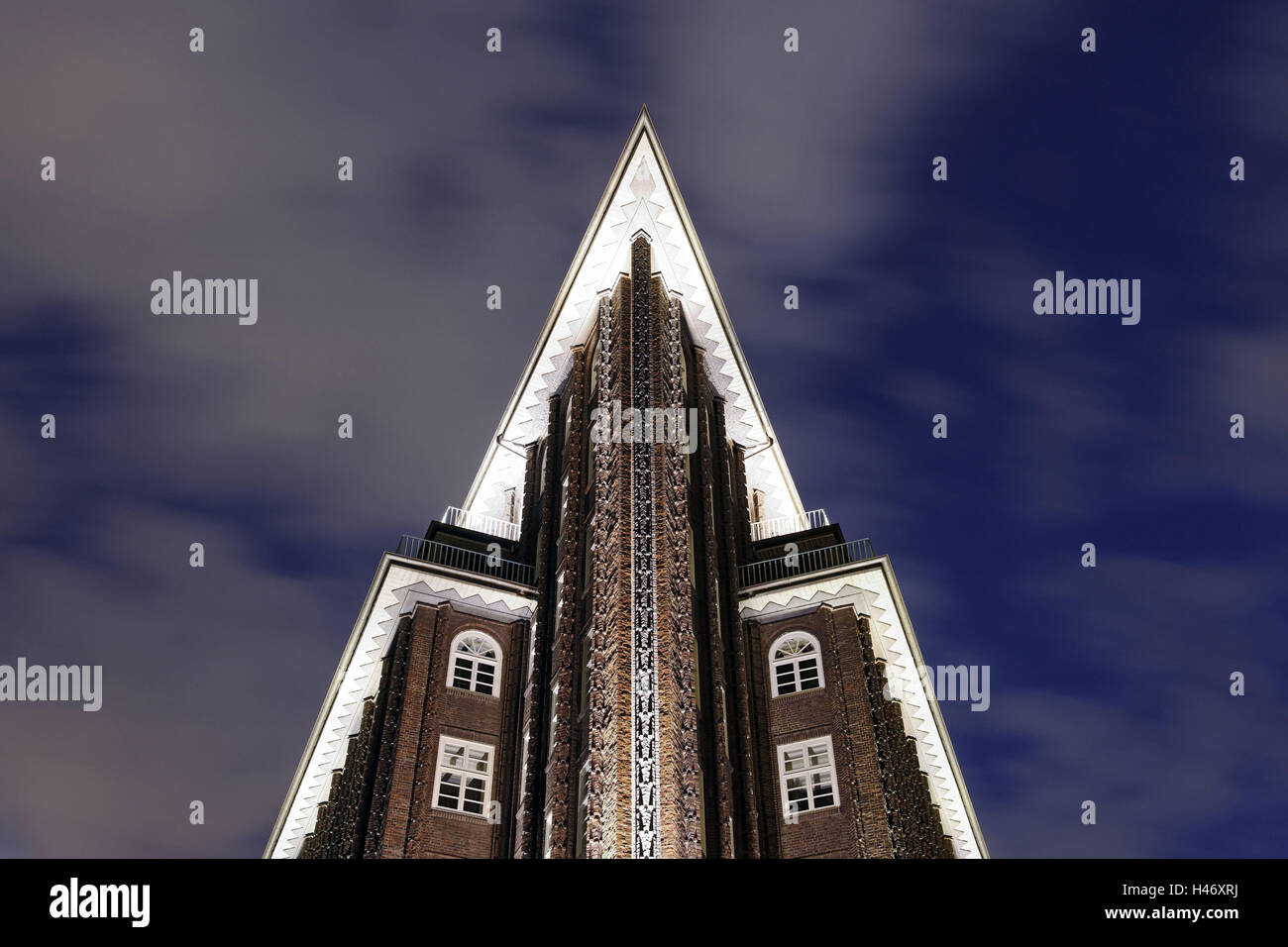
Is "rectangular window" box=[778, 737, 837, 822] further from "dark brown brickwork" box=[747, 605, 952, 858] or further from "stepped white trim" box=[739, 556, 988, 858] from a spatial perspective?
"stepped white trim" box=[739, 556, 988, 858]

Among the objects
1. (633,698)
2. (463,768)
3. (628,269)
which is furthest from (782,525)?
(633,698)

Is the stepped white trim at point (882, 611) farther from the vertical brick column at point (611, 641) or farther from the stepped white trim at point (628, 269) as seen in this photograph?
the stepped white trim at point (628, 269)

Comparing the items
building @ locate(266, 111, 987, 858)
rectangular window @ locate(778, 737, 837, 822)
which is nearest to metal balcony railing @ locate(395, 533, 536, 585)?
building @ locate(266, 111, 987, 858)

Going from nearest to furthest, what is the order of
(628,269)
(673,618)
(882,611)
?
(673,618) < (882,611) < (628,269)

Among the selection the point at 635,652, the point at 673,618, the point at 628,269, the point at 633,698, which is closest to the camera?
the point at 633,698

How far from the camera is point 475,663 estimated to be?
39219mm

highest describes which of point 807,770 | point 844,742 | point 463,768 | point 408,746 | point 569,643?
point 569,643

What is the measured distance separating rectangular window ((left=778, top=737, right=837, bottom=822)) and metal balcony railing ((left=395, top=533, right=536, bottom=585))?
1024 cm

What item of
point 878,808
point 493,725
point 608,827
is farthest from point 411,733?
point 878,808

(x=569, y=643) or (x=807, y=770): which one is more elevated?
(x=569, y=643)

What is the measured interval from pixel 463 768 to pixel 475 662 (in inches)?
155

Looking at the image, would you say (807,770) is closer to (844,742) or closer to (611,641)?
(844,742)

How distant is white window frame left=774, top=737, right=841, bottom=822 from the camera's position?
116 ft
